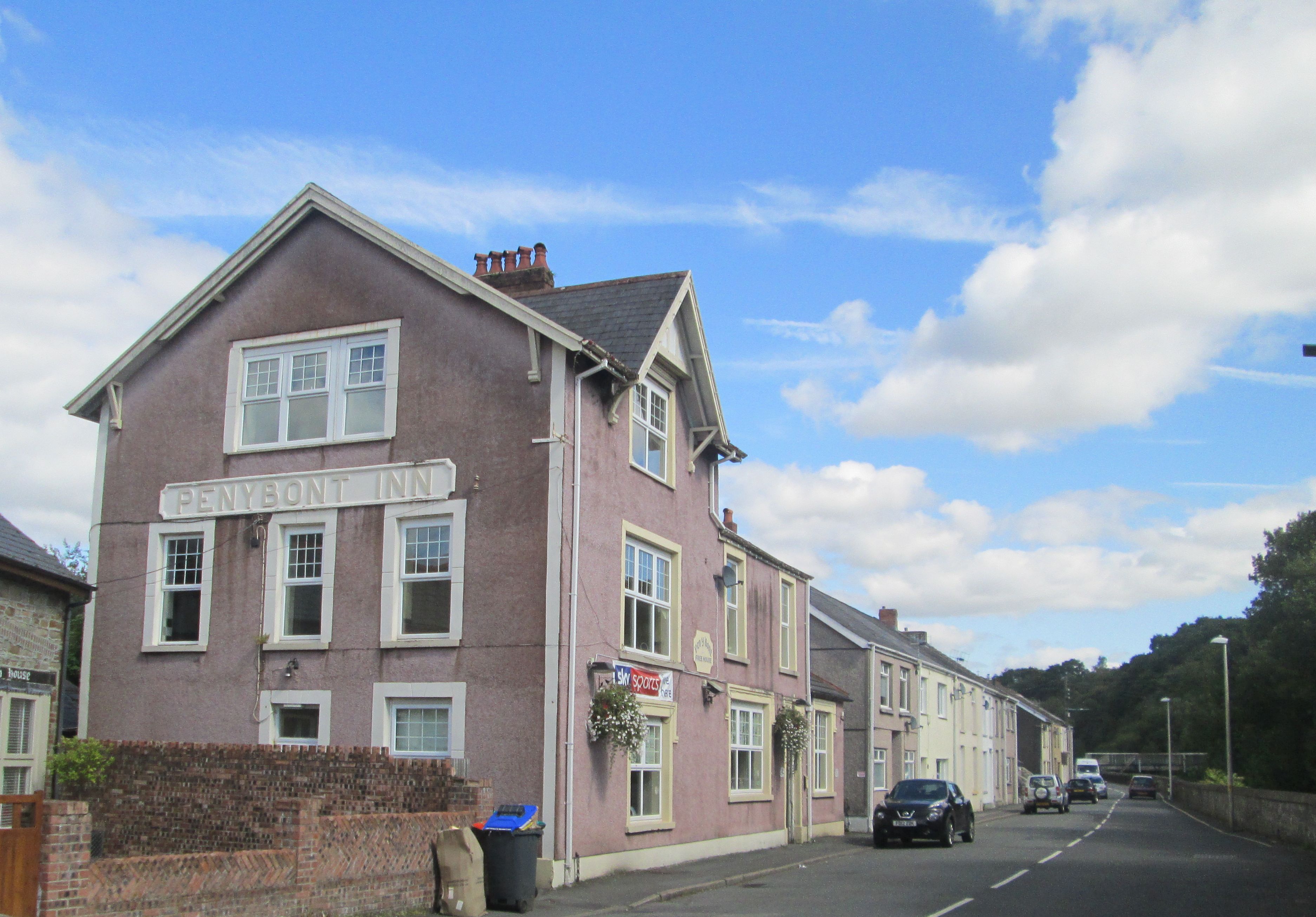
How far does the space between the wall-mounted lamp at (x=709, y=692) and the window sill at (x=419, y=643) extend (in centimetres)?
606

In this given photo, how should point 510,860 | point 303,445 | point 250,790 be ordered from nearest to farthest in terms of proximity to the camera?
point 510,860, point 250,790, point 303,445

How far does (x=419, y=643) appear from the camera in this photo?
58.9ft

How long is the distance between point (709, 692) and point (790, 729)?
4619mm

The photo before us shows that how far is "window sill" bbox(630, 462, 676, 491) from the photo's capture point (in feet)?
66.1

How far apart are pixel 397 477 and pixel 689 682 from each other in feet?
21.6

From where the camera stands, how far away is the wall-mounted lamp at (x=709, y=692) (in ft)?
73.1

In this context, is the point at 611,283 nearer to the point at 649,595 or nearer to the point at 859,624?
the point at 649,595

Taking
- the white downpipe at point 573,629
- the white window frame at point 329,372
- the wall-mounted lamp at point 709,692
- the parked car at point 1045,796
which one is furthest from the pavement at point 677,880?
the parked car at point 1045,796

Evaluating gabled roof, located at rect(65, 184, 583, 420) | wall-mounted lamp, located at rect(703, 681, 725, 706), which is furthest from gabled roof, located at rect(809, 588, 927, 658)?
gabled roof, located at rect(65, 184, 583, 420)

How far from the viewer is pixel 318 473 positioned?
19.2 metres

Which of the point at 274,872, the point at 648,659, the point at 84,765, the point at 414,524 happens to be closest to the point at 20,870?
the point at 274,872

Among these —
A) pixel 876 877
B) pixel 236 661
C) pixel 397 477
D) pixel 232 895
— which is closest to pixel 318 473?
pixel 397 477

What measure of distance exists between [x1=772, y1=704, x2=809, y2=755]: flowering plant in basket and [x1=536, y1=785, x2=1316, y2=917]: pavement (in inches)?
84.1

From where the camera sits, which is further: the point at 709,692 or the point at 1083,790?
the point at 1083,790
